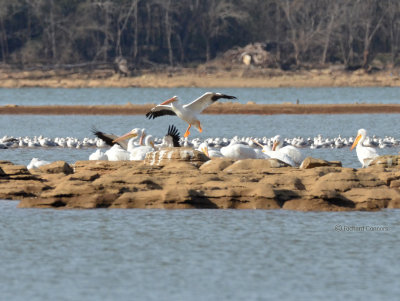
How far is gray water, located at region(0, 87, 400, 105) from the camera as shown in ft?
154

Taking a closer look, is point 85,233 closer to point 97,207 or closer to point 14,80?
point 97,207

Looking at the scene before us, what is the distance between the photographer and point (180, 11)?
6788 centimetres

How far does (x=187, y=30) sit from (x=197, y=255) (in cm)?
5720

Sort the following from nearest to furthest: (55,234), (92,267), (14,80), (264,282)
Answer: (264,282), (92,267), (55,234), (14,80)

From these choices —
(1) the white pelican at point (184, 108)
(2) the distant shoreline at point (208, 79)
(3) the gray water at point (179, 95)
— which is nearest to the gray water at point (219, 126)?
(1) the white pelican at point (184, 108)

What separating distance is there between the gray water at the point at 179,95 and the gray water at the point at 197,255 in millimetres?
32156

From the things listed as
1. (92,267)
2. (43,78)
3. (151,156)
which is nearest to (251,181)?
(151,156)

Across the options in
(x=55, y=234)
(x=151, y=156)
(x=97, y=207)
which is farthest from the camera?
(x=151, y=156)

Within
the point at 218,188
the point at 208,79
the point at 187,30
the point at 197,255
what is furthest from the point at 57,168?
the point at 187,30

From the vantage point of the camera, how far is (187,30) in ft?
221

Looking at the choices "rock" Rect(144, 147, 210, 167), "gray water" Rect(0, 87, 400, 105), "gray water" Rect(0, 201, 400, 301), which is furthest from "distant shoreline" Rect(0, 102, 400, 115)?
"gray water" Rect(0, 201, 400, 301)

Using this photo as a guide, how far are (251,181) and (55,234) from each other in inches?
128

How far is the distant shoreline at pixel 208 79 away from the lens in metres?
59.0

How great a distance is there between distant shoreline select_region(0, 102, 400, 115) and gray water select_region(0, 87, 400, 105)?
6249 millimetres
